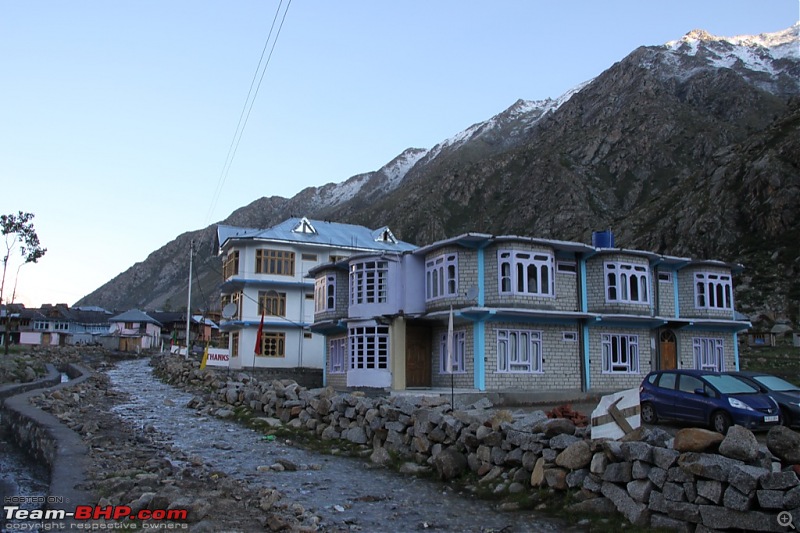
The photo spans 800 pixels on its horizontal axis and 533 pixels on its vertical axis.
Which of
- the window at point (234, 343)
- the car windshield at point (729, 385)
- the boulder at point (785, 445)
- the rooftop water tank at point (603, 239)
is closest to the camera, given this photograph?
the boulder at point (785, 445)

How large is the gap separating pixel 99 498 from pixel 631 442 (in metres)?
8.72

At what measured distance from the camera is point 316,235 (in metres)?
49.8

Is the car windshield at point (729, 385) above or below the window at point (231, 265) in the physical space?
below

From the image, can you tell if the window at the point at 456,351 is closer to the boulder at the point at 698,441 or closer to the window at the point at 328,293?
the window at the point at 328,293

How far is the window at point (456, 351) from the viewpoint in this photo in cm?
2964

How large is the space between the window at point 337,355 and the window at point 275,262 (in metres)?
11.5

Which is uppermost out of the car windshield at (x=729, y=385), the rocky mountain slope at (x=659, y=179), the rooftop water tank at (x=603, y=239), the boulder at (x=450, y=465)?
the rocky mountain slope at (x=659, y=179)

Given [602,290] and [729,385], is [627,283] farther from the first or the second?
[729,385]

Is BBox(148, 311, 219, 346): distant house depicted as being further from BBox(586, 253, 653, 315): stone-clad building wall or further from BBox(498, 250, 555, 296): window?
BBox(498, 250, 555, 296): window

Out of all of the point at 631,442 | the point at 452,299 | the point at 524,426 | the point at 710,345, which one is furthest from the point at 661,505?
the point at 710,345

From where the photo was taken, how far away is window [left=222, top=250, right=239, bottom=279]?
4697 centimetres

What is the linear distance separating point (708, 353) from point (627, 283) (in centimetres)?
775

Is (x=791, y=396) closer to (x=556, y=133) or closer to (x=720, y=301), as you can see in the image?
(x=720, y=301)

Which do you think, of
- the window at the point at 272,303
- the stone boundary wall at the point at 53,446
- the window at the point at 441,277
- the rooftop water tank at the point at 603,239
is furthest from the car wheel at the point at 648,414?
the window at the point at 272,303
